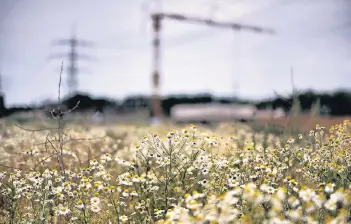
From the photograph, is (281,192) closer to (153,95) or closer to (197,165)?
(197,165)

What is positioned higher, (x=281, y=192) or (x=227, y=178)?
(x=281, y=192)


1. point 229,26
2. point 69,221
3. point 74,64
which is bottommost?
point 69,221

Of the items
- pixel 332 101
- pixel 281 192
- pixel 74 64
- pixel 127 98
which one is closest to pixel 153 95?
pixel 74 64

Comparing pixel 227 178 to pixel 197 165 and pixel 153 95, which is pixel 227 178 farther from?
pixel 153 95

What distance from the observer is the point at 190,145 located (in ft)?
15.3

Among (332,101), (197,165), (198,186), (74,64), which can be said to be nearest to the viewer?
(197,165)

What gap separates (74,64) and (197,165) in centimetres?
2544

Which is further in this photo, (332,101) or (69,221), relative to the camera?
(332,101)

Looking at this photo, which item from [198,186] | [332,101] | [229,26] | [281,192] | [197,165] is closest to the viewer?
[281,192]

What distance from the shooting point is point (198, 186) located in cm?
527

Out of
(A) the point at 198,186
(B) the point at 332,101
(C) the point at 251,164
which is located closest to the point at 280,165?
(C) the point at 251,164

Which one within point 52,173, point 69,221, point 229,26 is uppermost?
point 229,26

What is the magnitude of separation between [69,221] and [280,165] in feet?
7.28

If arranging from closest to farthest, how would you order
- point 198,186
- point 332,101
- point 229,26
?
point 198,186 → point 229,26 → point 332,101
